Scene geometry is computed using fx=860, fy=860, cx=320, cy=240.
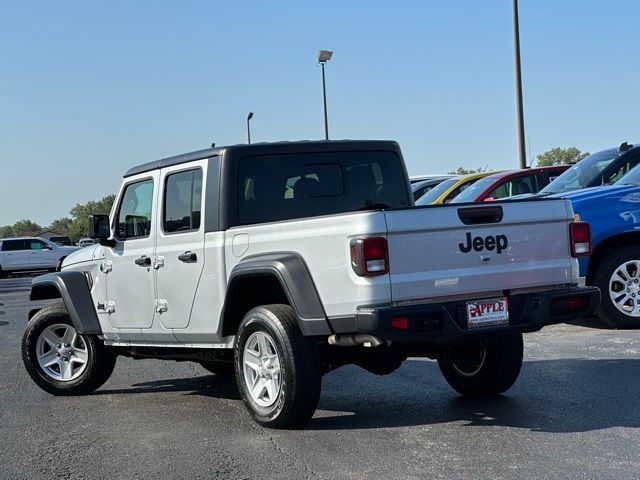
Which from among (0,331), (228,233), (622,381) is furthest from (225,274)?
(0,331)

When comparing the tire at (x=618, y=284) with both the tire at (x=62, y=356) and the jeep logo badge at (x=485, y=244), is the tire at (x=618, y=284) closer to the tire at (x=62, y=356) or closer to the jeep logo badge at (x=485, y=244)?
the jeep logo badge at (x=485, y=244)

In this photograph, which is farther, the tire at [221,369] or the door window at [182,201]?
the tire at [221,369]

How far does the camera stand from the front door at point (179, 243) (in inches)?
257

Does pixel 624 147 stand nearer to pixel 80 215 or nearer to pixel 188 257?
pixel 188 257

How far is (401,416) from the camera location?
6.16 metres

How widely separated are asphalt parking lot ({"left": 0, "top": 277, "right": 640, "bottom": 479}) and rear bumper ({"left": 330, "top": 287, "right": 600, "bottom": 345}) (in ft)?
2.16

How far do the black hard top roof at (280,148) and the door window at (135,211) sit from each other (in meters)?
0.19

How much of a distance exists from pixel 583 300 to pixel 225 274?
8.21ft

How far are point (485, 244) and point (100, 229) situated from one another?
3.58m

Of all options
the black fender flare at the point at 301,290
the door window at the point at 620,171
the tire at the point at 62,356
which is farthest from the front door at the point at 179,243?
the door window at the point at 620,171

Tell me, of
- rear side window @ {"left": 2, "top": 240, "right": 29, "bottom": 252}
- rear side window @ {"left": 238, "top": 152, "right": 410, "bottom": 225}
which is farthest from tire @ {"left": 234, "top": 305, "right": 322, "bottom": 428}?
rear side window @ {"left": 2, "top": 240, "right": 29, "bottom": 252}

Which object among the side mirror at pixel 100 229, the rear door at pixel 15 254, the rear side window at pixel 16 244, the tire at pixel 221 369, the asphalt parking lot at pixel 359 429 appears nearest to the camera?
the asphalt parking lot at pixel 359 429

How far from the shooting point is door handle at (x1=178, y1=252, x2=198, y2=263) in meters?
6.46

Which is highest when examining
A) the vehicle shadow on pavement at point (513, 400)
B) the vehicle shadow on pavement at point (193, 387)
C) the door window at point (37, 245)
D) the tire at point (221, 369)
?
the door window at point (37, 245)
